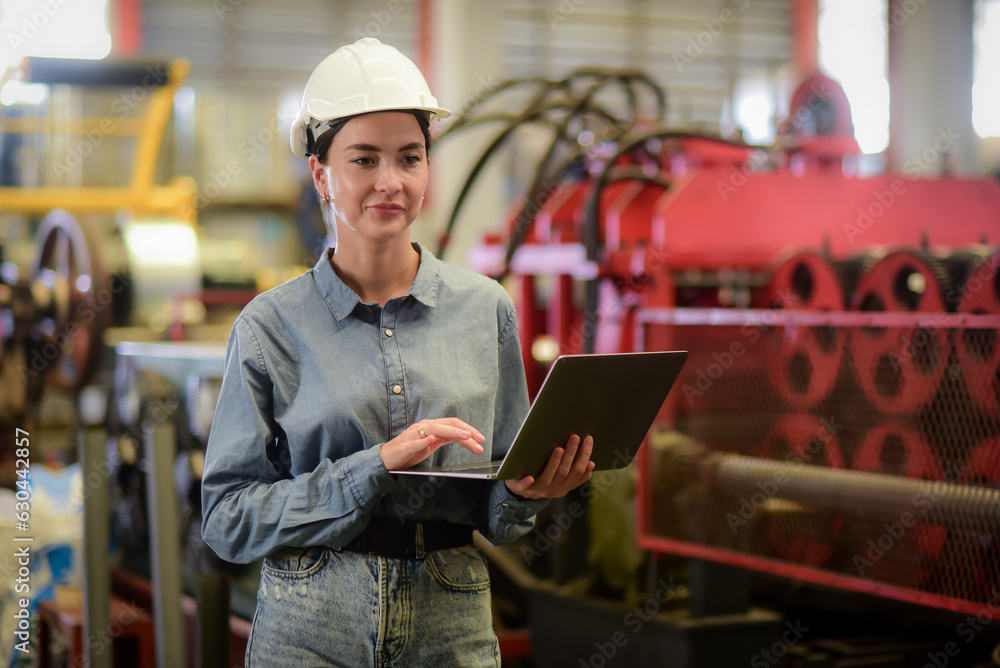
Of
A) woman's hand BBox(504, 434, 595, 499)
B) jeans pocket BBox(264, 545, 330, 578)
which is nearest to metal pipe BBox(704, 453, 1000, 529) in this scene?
woman's hand BBox(504, 434, 595, 499)

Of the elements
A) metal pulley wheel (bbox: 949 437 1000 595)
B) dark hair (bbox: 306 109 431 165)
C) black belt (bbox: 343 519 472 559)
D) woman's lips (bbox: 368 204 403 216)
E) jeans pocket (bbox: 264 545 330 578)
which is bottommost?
metal pulley wheel (bbox: 949 437 1000 595)

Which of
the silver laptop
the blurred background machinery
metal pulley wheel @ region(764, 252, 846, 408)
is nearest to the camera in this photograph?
the silver laptop

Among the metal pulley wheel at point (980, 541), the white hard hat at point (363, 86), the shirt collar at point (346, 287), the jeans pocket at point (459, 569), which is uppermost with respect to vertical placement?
the white hard hat at point (363, 86)

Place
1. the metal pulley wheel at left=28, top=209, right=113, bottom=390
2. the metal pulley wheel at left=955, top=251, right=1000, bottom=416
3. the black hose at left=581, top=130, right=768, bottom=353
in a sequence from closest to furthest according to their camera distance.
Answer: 1. the metal pulley wheel at left=955, top=251, right=1000, bottom=416
2. the black hose at left=581, top=130, right=768, bottom=353
3. the metal pulley wheel at left=28, top=209, right=113, bottom=390

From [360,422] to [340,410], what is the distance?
1.2 inches

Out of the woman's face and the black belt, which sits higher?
the woman's face

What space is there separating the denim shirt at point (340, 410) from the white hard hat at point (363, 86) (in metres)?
0.21

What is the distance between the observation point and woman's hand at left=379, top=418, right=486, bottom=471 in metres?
1.16

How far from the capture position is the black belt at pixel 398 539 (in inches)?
50.2

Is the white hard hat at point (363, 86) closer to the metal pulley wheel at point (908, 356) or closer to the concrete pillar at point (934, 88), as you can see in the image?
the metal pulley wheel at point (908, 356)

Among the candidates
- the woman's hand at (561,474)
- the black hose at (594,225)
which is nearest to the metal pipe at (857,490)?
the black hose at (594,225)

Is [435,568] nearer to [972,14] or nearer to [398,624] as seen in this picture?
[398,624]

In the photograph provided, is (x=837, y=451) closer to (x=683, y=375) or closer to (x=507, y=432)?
(x=683, y=375)

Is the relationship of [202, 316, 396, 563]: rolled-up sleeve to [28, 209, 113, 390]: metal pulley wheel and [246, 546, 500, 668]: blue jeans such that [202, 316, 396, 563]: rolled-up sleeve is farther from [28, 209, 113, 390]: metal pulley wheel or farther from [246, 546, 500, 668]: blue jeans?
[28, 209, 113, 390]: metal pulley wheel
